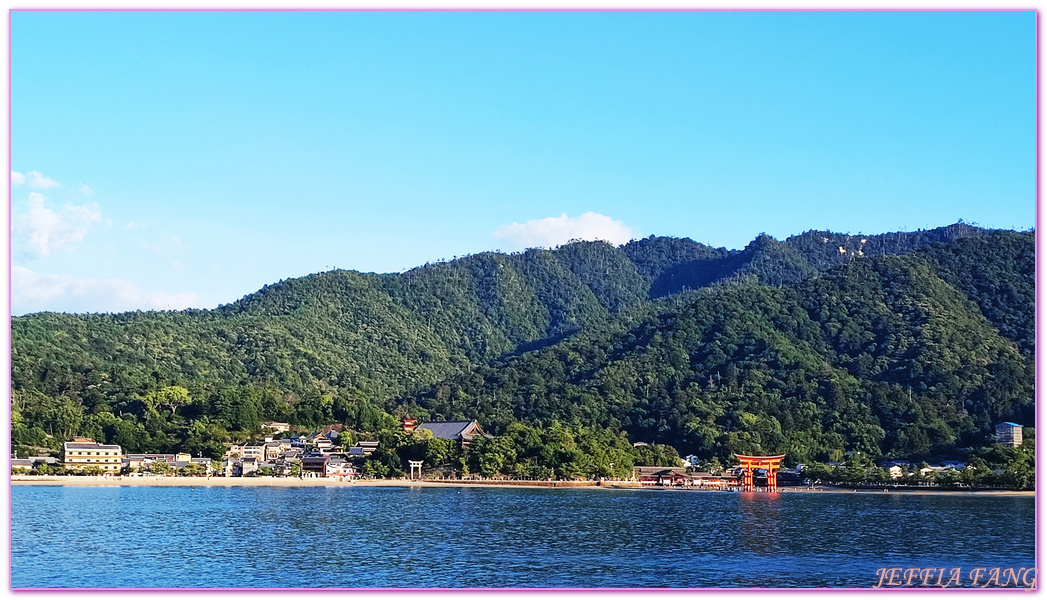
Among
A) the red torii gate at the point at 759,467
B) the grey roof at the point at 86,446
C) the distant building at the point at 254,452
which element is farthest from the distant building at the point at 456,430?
the grey roof at the point at 86,446

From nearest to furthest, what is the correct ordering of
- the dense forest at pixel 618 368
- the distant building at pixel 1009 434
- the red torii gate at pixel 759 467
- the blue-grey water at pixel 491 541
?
the blue-grey water at pixel 491 541 → the red torii gate at pixel 759 467 → the distant building at pixel 1009 434 → the dense forest at pixel 618 368

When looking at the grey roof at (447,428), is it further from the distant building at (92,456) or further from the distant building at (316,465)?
the distant building at (92,456)

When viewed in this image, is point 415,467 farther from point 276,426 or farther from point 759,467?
point 759,467

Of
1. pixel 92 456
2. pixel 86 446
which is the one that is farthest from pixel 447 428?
pixel 86 446

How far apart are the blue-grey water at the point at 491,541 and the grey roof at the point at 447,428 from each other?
27922 mm

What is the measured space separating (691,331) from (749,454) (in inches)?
1523

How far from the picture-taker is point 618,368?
4333 inches

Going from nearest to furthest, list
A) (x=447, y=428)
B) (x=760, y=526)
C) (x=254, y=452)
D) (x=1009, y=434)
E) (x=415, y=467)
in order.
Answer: (x=760, y=526)
(x=415, y=467)
(x=254, y=452)
(x=1009, y=434)
(x=447, y=428)

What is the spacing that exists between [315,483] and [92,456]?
13727 millimetres

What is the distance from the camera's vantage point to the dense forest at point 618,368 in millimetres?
86250

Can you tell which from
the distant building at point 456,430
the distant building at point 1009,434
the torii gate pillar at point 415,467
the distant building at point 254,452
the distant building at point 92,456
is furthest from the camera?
the distant building at point 456,430

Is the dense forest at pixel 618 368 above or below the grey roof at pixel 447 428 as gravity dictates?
above

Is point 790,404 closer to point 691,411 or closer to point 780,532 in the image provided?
point 691,411

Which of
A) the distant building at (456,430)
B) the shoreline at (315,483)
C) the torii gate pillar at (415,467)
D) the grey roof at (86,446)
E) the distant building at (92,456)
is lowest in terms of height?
the shoreline at (315,483)
